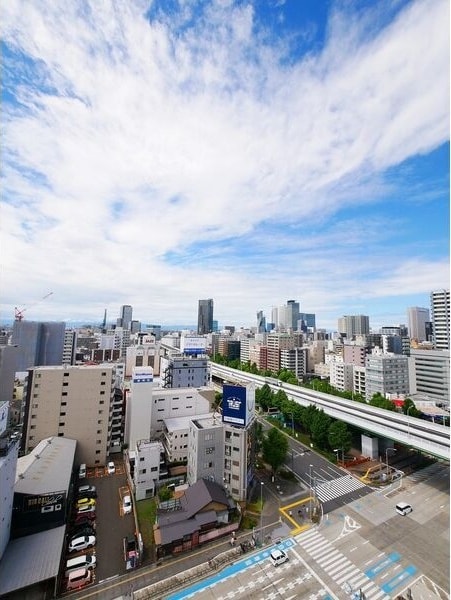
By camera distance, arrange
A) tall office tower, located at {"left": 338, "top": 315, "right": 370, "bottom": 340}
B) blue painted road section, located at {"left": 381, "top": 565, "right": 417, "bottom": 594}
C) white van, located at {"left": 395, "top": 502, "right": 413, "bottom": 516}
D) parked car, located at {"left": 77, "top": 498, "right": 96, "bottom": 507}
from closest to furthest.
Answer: blue painted road section, located at {"left": 381, "top": 565, "right": 417, "bottom": 594} → white van, located at {"left": 395, "top": 502, "right": 413, "bottom": 516} → parked car, located at {"left": 77, "top": 498, "right": 96, "bottom": 507} → tall office tower, located at {"left": 338, "top": 315, "right": 370, "bottom": 340}

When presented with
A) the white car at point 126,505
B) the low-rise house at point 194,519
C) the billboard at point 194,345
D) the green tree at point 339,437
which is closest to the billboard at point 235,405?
the low-rise house at point 194,519

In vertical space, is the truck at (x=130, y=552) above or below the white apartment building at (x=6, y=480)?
below

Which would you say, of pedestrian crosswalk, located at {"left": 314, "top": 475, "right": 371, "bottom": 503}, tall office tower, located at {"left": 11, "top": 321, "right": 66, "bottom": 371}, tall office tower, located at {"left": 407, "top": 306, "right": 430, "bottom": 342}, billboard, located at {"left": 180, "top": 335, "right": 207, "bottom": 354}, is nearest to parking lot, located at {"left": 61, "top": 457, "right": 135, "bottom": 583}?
pedestrian crosswalk, located at {"left": 314, "top": 475, "right": 371, "bottom": 503}

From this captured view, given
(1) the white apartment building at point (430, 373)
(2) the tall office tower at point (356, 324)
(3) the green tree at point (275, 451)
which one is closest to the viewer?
(3) the green tree at point (275, 451)

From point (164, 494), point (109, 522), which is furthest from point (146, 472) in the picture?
point (109, 522)

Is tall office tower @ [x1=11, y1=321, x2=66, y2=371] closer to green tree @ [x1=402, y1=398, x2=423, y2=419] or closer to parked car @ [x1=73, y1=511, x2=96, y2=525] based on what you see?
parked car @ [x1=73, y1=511, x2=96, y2=525]

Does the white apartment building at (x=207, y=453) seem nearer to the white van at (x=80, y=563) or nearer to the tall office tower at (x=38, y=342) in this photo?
the white van at (x=80, y=563)

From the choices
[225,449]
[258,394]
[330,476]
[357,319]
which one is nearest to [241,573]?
[225,449]

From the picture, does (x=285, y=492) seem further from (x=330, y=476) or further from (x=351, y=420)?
(x=351, y=420)
